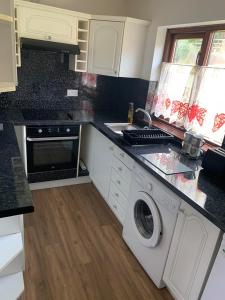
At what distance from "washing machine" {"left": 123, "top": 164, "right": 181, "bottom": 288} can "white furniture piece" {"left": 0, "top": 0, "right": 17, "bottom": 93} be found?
3.75ft

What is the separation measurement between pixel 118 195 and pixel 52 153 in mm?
964

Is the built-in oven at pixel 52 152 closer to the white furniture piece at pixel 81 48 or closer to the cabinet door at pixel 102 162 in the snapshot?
the cabinet door at pixel 102 162

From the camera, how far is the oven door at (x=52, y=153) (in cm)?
263

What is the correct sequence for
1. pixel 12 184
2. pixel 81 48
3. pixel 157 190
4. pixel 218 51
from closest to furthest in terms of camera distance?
1. pixel 12 184
2. pixel 157 190
3. pixel 218 51
4. pixel 81 48

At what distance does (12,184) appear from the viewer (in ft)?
4.58

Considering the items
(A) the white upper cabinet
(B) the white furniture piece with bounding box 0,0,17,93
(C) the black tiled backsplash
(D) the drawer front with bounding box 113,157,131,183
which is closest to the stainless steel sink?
(C) the black tiled backsplash

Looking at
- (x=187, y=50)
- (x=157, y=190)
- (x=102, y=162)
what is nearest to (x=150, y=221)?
(x=157, y=190)

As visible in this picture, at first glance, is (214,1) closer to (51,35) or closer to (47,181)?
(51,35)

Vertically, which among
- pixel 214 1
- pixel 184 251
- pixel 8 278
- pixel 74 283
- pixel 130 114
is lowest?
pixel 74 283

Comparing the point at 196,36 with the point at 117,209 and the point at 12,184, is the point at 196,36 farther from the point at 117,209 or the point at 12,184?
the point at 12,184

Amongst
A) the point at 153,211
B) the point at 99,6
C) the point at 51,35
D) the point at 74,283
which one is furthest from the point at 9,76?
the point at 99,6

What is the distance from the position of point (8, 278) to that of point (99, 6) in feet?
9.88

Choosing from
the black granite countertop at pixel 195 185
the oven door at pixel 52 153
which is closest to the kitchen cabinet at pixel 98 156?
the oven door at pixel 52 153

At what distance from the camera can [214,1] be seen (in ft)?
6.19
